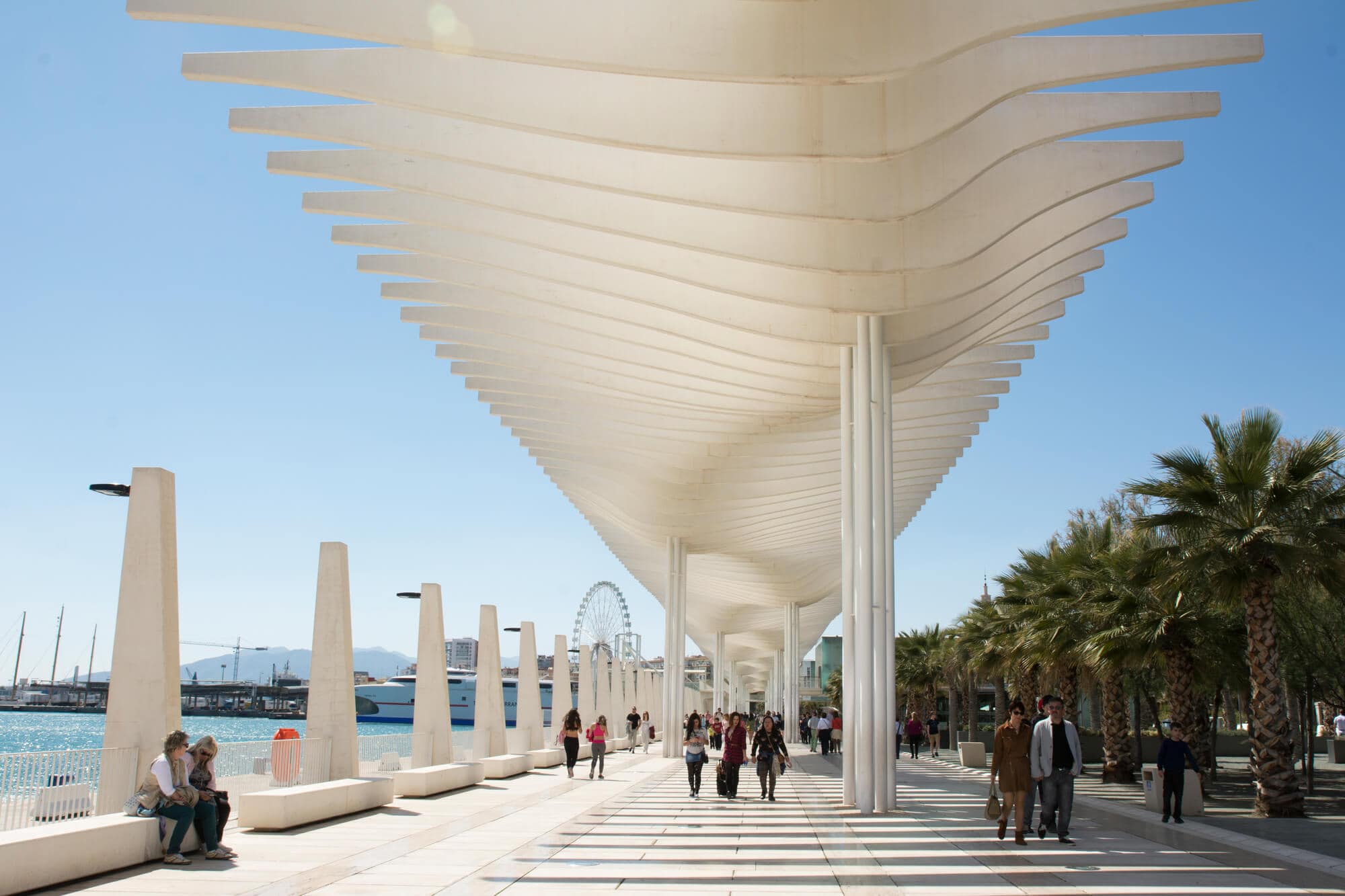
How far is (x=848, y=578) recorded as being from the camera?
14477 mm

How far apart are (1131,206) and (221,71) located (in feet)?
36.4

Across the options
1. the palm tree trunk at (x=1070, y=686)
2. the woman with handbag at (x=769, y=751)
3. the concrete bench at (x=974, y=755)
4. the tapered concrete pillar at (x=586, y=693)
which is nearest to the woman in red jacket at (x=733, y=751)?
the woman with handbag at (x=769, y=751)

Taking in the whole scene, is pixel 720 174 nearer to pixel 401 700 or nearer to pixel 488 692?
pixel 488 692

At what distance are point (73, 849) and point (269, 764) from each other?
5.45 metres

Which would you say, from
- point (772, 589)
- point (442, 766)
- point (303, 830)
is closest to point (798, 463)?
point (442, 766)

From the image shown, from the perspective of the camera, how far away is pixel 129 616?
10195 millimetres

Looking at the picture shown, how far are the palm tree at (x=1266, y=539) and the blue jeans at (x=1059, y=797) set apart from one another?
5160 mm

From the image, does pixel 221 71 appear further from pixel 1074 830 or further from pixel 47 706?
pixel 47 706

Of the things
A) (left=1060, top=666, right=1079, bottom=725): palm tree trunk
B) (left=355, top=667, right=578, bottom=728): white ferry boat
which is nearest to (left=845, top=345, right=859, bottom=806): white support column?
(left=1060, top=666, right=1079, bottom=725): palm tree trunk

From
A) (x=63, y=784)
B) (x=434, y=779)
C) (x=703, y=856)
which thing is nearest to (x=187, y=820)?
(x=63, y=784)

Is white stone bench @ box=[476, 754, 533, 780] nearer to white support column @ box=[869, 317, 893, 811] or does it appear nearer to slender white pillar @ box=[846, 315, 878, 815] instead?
Result: slender white pillar @ box=[846, 315, 878, 815]

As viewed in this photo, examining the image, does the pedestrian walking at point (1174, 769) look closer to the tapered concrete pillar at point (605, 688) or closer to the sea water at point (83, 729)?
the tapered concrete pillar at point (605, 688)

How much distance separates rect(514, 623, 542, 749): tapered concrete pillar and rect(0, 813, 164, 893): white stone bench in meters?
15.3

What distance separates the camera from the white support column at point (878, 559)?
13.6 m
